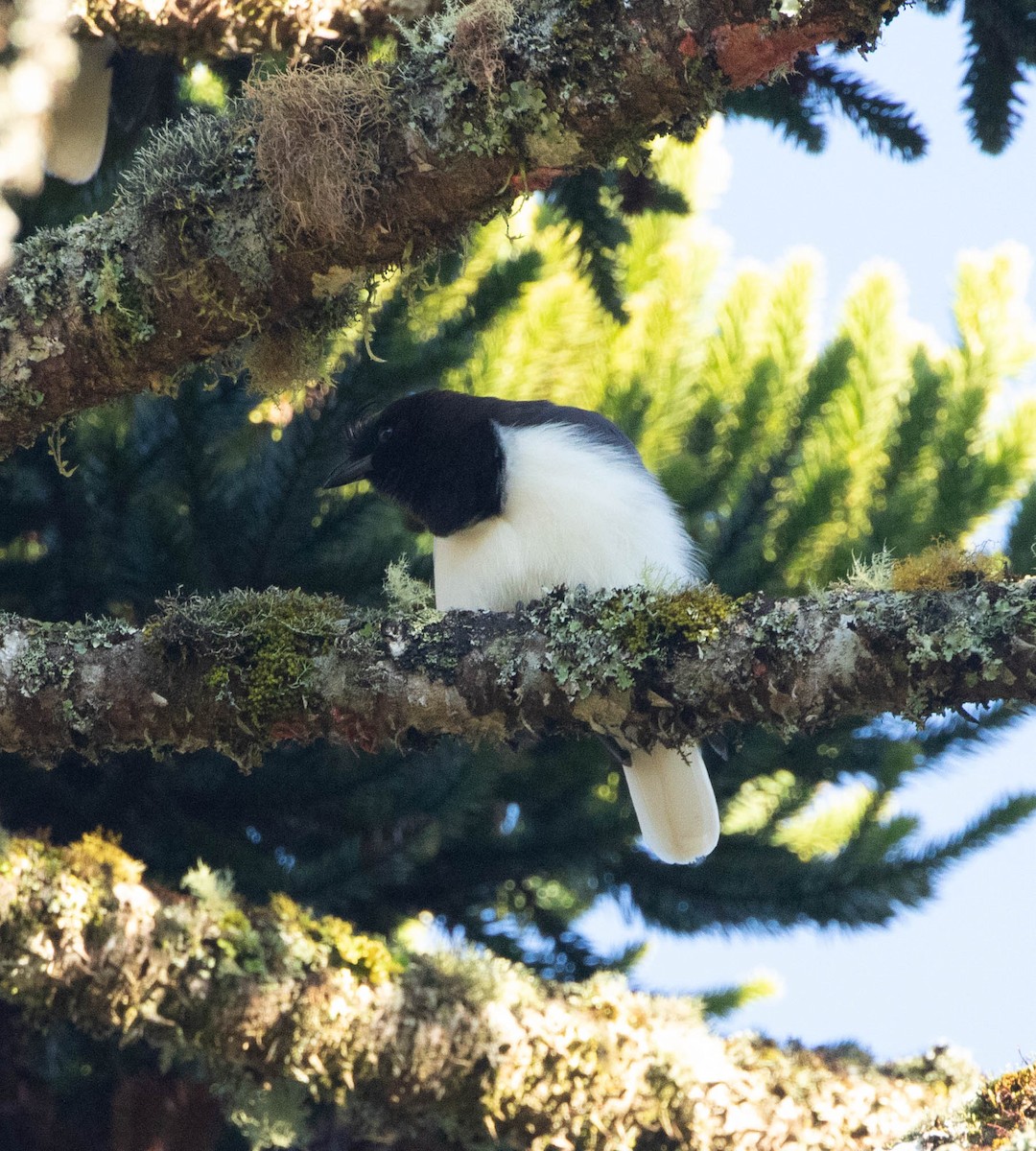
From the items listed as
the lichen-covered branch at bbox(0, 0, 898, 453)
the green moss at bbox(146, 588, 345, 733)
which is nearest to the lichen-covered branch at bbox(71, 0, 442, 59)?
the lichen-covered branch at bbox(0, 0, 898, 453)

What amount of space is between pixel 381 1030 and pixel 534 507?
1.40 m

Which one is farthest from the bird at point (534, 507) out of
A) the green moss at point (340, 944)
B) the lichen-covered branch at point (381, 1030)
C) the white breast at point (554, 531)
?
the green moss at point (340, 944)

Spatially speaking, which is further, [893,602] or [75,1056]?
[75,1056]

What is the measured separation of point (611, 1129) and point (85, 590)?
7.55 ft

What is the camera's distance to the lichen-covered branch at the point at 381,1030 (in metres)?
3.24

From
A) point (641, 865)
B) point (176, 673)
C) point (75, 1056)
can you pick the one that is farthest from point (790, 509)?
point (75, 1056)

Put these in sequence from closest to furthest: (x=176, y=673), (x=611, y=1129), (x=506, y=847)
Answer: (x=176, y=673), (x=611, y=1129), (x=506, y=847)

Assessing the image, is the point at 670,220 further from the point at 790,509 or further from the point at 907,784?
the point at 907,784

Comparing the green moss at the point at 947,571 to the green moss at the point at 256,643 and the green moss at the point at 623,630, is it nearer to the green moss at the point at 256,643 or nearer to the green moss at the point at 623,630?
the green moss at the point at 623,630

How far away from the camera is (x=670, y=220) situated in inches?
227

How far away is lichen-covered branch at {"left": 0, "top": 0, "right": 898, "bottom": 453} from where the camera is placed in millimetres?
2057

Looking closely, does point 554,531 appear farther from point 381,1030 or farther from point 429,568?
point 381,1030

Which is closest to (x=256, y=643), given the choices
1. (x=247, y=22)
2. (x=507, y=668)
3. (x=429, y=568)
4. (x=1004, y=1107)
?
(x=507, y=668)

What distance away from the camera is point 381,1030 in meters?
3.40
